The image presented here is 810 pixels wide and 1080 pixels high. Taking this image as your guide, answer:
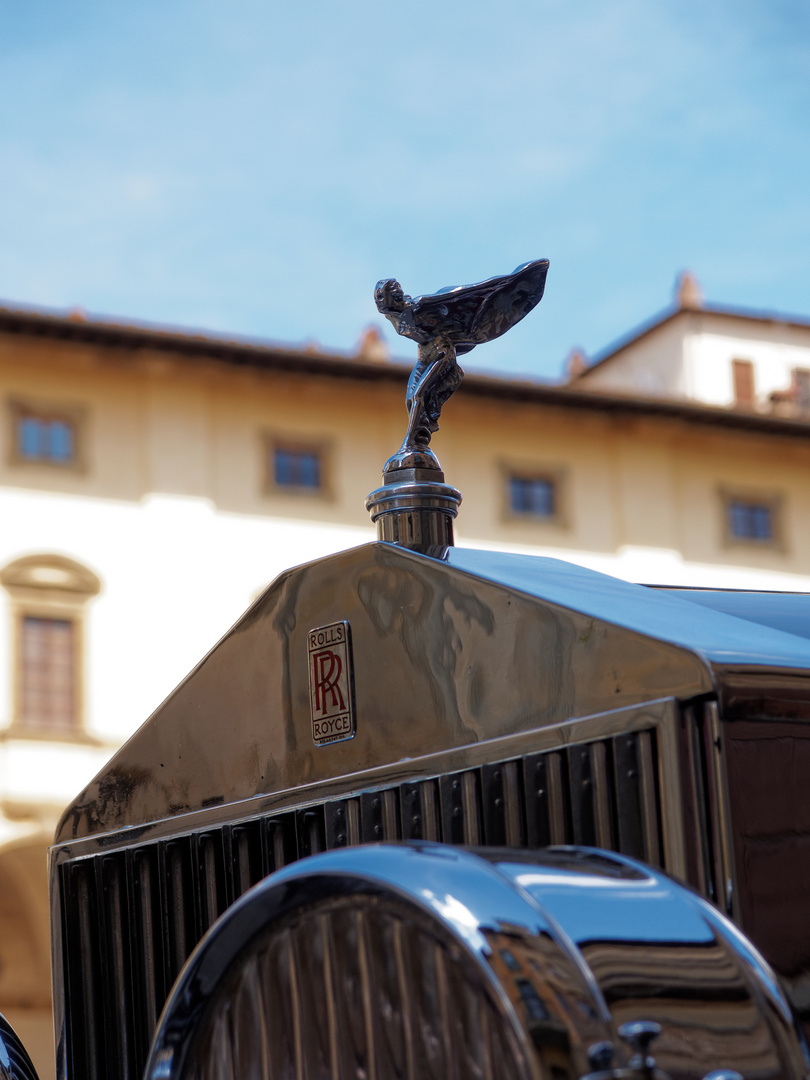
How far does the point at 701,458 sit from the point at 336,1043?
76.2 ft

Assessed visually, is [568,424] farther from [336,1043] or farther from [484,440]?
[336,1043]

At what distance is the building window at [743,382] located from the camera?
28750mm

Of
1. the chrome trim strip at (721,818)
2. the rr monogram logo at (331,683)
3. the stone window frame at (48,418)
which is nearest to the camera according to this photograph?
the chrome trim strip at (721,818)

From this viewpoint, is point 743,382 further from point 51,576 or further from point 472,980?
point 472,980

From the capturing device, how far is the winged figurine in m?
2.04

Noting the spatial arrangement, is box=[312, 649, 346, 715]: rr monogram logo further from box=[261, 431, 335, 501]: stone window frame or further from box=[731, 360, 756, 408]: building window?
box=[731, 360, 756, 408]: building window

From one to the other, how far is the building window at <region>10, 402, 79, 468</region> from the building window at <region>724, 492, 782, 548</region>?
8783mm

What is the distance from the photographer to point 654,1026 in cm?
114

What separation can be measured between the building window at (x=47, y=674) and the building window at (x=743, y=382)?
12461mm

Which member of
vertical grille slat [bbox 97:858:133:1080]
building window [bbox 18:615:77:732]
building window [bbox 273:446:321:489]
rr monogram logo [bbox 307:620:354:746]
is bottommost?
vertical grille slat [bbox 97:858:133:1080]

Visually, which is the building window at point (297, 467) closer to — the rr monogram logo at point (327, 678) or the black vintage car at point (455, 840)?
the black vintage car at point (455, 840)

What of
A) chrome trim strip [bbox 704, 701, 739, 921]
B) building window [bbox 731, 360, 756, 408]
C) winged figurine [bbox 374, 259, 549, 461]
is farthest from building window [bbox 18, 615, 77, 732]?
chrome trim strip [bbox 704, 701, 739, 921]

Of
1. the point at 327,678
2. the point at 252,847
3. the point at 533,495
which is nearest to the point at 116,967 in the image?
the point at 252,847

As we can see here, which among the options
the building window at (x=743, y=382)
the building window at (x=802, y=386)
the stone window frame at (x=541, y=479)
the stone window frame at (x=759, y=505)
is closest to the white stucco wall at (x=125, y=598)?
the stone window frame at (x=541, y=479)
